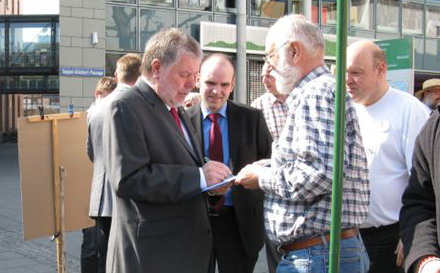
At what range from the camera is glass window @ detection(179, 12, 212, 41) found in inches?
713

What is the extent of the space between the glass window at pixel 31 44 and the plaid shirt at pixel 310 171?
79.7 feet

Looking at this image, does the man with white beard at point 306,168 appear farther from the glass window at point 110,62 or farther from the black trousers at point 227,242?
the glass window at point 110,62

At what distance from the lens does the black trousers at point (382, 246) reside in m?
3.44

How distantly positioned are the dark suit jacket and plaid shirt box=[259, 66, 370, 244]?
3.13ft

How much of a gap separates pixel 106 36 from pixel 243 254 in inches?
555

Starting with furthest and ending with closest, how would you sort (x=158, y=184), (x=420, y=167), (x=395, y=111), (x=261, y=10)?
(x=261, y=10) < (x=395, y=111) < (x=158, y=184) < (x=420, y=167)

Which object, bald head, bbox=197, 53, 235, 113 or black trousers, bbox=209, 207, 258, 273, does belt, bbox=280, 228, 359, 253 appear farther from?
bald head, bbox=197, 53, 235, 113

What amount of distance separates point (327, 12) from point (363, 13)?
5.95 ft

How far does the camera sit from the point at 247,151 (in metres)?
3.67

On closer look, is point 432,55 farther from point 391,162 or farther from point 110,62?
point 391,162

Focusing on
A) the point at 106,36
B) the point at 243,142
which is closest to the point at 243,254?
the point at 243,142

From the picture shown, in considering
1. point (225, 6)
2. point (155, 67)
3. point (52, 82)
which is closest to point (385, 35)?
point (225, 6)

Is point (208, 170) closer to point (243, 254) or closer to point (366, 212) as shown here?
point (366, 212)

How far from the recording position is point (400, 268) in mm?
3484
